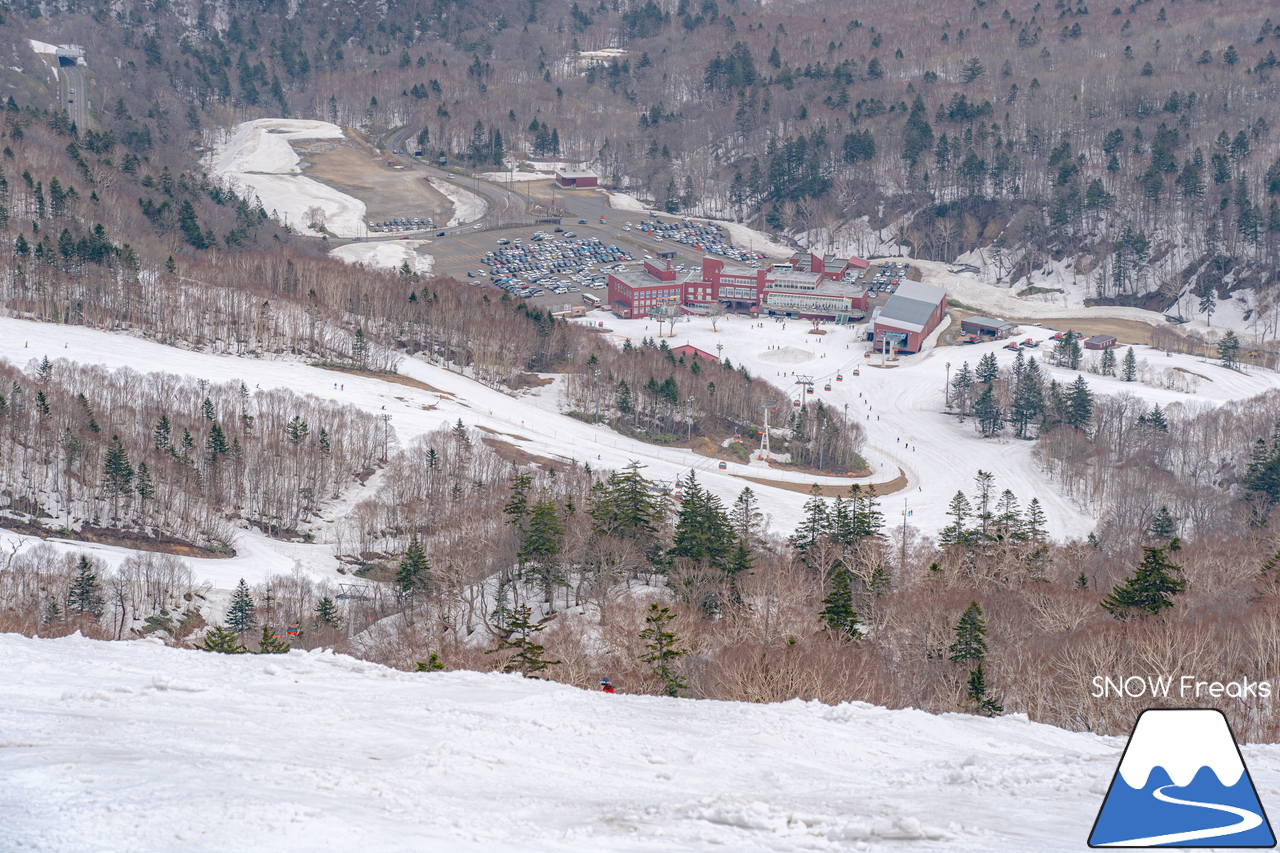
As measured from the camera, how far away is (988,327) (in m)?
100

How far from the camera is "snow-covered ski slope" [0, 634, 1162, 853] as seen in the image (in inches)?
469

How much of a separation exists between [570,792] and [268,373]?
62958mm

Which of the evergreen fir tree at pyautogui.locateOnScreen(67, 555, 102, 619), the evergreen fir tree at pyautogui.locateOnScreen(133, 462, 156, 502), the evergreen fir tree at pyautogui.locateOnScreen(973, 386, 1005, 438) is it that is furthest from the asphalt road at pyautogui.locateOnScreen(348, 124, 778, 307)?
the evergreen fir tree at pyautogui.locateOnScreen(67, 555, 102, 619)

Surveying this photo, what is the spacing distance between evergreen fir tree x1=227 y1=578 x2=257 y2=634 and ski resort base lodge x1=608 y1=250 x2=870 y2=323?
68258 millimetres

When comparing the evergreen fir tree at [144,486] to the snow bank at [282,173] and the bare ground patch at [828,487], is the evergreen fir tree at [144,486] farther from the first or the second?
the snow bank at [282,173]

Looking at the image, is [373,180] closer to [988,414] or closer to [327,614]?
[988,414]

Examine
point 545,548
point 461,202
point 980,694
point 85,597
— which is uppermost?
point 461,202

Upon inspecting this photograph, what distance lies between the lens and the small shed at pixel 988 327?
329 ft

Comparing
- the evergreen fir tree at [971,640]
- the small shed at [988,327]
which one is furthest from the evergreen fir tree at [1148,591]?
the small shed at [988,327]

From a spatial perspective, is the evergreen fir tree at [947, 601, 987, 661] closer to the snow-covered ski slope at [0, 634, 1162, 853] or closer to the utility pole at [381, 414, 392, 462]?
the snow-covered ski slope at [0, 634, 1162, 853]

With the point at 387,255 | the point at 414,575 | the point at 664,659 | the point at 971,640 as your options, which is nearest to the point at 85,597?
the point at 414,575

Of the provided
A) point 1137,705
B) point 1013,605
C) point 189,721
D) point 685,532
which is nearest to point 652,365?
point 685,532

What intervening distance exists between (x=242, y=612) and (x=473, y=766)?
28.0 metres

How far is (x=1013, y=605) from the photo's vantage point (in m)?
32.8
